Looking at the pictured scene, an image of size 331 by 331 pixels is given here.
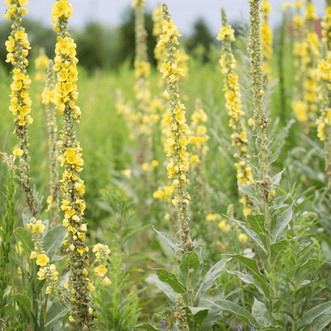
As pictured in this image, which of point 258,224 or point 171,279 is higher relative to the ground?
point 258,224

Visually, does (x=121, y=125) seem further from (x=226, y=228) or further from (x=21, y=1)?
(x=21, y=1)

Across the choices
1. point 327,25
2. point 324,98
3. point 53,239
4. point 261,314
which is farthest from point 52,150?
point 327,25

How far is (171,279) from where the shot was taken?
1.86 meters

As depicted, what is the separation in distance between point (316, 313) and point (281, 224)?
0.49 m

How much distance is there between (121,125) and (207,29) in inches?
736

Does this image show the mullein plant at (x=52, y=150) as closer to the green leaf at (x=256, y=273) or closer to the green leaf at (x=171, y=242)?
the green leaf at (x=171, y=242)

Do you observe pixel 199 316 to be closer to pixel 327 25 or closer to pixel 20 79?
pixel 20 79

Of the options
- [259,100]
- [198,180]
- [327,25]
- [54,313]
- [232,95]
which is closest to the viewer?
[259,100]

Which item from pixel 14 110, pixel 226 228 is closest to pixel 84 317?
pixel 14 110

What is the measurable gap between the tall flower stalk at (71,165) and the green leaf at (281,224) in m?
0.99

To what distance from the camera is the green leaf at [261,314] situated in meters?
1.86

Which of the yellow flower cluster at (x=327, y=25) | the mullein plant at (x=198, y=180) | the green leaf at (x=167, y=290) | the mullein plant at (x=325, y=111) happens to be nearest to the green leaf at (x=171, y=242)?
the green leaf at (x=167, y=290)

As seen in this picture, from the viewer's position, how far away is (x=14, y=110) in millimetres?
1951

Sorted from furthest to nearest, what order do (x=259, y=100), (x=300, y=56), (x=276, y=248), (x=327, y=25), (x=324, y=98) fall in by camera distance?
(x=300, y=56) → (x=327, y=25) → (x=324, y=98) → (x=259, y=100) → (x=276, y=248)
